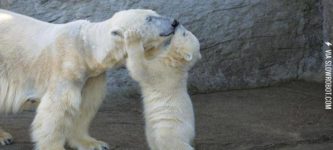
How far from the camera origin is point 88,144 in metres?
5.82

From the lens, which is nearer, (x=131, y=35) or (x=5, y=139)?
(x=131, y=35)

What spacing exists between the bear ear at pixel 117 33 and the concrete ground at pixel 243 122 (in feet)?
3.13

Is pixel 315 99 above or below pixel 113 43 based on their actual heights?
below

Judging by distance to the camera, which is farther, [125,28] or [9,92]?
[9,92]

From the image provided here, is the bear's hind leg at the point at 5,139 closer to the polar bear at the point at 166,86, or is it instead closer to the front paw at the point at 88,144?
the front paw at the point at 88,144

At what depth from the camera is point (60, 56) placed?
550 centimetres

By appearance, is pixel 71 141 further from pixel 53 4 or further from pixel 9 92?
pixel 53 4

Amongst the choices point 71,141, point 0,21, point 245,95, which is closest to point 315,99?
point 245,95

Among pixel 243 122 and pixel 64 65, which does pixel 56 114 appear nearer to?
pixel 64 65

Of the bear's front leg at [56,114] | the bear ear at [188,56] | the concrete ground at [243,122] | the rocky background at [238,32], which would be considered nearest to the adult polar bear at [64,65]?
the bear's front leg at [56,114]

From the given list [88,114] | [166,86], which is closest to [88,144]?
[88,114]

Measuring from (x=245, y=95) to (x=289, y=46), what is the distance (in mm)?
772

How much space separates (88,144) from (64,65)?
71 cm

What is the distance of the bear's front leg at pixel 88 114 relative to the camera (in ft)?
18.8
